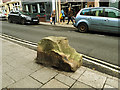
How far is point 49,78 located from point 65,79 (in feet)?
1.41

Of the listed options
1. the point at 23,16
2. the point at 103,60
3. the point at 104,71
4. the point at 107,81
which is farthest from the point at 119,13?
the point at 23,16

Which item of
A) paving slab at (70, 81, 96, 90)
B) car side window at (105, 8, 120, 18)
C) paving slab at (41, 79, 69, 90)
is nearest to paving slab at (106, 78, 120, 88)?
A: paving slab at (70, 81, 96, 90)

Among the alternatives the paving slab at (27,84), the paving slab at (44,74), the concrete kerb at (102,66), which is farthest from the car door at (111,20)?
the paving slab at (27,84)

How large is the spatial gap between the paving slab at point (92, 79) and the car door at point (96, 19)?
5537 mm

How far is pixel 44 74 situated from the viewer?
303 centimetres

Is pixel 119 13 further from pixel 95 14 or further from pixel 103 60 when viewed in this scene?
pixel 103 60

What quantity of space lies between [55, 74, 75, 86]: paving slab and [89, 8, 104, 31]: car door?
6.04m

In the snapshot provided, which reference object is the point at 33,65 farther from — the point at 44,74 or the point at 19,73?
the point at 44,74

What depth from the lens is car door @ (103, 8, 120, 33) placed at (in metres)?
7.11

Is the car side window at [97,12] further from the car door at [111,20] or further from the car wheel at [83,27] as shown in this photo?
the car wheel at [83,27]

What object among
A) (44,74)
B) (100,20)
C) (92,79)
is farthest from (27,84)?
(100,20)

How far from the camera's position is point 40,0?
1828cm

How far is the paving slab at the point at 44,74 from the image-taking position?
2.79 meters

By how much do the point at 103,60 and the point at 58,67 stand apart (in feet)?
6.01
